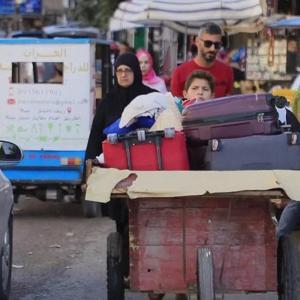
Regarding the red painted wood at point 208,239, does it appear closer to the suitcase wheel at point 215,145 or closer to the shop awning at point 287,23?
the suitcase wheel at point 215,145

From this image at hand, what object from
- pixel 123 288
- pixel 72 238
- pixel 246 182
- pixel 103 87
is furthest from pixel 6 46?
pixel 246 182

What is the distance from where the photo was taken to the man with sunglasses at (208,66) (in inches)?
300

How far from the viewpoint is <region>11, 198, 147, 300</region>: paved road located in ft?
22.3

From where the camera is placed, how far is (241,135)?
466 centimetres

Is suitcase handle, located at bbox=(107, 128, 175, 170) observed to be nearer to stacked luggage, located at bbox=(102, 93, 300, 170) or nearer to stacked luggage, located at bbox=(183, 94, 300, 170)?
stacked luggage, located at bbox=(102, 93, 300, 170)

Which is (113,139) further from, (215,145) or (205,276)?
(205,276)

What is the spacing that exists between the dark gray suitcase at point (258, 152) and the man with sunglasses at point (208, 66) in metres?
3.02

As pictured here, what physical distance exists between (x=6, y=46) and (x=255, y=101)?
5592 millimetres

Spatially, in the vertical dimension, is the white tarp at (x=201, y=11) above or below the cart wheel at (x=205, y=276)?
above

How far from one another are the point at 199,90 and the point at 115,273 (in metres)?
1.66

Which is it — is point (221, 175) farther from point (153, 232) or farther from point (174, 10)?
point (174, 10)

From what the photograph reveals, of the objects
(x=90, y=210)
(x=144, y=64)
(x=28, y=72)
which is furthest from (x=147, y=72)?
(x=90, y=210)

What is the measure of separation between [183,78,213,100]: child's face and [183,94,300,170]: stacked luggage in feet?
3.88

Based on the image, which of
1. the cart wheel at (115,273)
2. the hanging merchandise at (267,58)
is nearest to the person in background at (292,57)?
the hanging merchandise at (267,58)
